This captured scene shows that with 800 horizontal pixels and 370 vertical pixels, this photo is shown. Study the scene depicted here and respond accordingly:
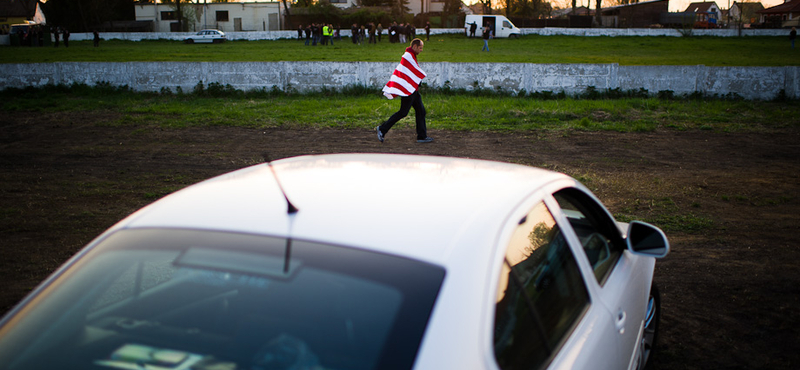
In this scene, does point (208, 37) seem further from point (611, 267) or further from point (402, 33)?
point (611, 267)

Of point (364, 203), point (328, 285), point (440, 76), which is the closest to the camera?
point (328, 285)

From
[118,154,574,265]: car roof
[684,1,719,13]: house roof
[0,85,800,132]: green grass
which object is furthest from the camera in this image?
[684,1,719,13]: house roof

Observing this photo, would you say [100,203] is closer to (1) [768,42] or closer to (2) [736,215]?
(2) [736,215]

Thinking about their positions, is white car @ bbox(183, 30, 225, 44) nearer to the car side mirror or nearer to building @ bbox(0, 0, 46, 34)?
building @ bbox(0, 0, 46, 34)

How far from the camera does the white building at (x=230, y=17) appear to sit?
7100cm

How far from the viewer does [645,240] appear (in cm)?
269

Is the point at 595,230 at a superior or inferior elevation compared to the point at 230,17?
inferior

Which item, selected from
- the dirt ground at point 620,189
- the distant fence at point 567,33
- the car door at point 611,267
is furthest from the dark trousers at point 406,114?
the distant fence at point 567,33

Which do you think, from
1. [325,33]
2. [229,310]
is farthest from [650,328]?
[325,33]

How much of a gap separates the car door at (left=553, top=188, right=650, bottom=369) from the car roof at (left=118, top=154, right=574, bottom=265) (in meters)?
0.34

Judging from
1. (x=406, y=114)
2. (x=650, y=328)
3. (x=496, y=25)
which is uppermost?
(x=496, y=25)

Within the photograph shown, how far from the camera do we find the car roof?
1.63m

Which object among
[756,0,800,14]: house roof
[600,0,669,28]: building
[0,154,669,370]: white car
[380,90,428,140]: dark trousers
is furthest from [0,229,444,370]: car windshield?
[756,0,800,14]: house roof

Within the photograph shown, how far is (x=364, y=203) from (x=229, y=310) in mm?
507
